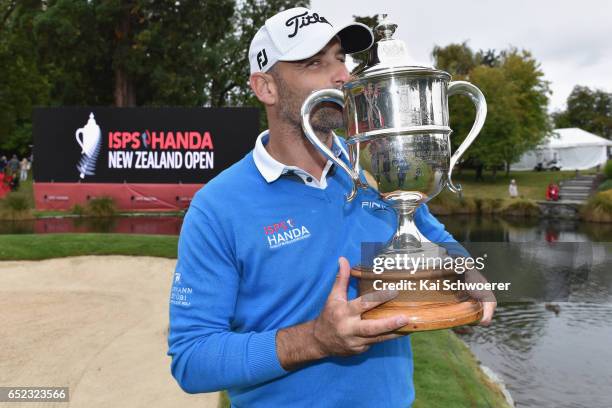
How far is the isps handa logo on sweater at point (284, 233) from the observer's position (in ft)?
6.48

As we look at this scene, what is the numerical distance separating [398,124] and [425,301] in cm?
58

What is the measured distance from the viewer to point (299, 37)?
203 cm

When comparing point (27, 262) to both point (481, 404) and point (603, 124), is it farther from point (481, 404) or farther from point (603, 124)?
point (603, 124)

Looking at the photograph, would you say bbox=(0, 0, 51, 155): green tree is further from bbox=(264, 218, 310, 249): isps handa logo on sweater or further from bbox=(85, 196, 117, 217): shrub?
bbox=(264, 218, 310, 249): isps handa logo on sweater

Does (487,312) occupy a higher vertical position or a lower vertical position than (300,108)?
lower

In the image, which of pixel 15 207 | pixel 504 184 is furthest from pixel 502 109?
pixel 15 207

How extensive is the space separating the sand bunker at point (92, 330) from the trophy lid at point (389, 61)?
4062 millimetres

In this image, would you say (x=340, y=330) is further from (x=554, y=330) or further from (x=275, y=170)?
(x=554, y=330)

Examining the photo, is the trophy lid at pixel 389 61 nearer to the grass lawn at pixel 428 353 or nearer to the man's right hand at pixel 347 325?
the man's right hand at pixel 347 325

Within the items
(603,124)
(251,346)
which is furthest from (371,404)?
(603,124)

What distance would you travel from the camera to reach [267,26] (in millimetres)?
2117

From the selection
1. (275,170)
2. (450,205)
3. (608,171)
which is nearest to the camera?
(275,170)

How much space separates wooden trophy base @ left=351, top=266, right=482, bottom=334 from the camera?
1.66 meters

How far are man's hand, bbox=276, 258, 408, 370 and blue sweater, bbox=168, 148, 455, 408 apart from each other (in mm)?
89
